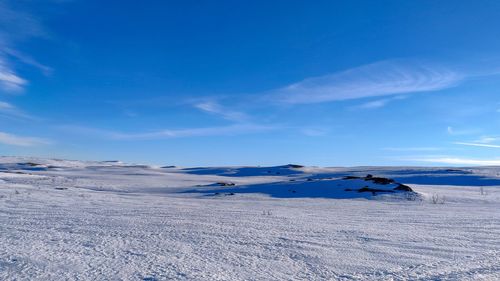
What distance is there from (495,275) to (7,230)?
642cm

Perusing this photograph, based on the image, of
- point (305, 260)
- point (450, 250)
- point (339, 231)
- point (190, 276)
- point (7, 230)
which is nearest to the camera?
point (190, 276)

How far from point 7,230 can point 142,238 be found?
2121 millimetres

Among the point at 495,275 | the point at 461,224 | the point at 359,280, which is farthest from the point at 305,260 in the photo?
the point at 461,224

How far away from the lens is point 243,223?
7113mm

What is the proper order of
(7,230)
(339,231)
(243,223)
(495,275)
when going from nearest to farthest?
(495,275)
(7,230)
(339,231)
(243,223)

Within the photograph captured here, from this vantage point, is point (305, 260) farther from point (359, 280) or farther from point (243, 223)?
point (243, 223)

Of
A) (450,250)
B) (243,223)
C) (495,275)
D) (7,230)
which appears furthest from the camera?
(243,223)

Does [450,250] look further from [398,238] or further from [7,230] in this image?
[7,230]

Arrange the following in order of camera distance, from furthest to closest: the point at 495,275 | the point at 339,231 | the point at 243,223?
the point at 243,223, the point at 339,231, the point at 495,275

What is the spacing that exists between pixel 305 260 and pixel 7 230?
14.5 feet

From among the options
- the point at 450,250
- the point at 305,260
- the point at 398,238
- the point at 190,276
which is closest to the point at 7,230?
the point at 190,276

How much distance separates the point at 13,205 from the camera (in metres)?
9.12

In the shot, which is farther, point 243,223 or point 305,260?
point 243,223

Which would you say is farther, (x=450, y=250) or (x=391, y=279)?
(x=450, y=250)
